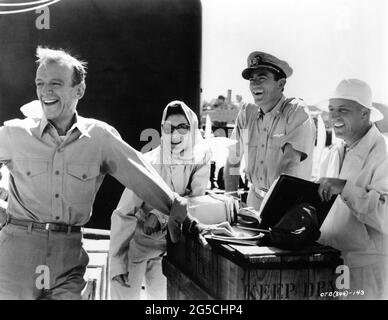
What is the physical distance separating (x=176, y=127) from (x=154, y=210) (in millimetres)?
508

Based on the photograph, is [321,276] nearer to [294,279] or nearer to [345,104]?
[294,279]

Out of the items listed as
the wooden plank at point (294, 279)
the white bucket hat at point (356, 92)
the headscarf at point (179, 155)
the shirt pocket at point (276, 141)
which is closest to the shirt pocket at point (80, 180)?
the headscarf at point (179, 155)

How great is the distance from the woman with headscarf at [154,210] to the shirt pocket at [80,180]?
0.47 metres

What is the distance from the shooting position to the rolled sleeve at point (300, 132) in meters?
2.89

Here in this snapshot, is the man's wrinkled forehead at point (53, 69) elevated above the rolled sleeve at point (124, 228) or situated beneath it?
elevated above

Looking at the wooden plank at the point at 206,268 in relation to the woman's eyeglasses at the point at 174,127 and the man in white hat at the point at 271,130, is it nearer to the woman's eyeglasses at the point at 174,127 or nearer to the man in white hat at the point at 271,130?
the woman's eyeglasses at the point at 174,127

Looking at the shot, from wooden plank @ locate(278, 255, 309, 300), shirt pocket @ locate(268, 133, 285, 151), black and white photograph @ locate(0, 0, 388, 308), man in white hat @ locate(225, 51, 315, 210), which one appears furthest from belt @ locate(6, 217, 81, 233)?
shirt pocket @ locate(268, 133, 285, 151)

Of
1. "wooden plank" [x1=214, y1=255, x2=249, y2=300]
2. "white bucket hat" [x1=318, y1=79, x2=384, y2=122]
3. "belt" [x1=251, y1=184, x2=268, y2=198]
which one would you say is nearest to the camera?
"wooden plank" [x1=214, y1=255, x2=249, y2=300]

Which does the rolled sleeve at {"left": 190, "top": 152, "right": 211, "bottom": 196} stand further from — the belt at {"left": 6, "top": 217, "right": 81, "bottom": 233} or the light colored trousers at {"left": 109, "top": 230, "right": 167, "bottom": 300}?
the belt at {"left": 6, "top": 217, "right": 81, "bottom": 233}

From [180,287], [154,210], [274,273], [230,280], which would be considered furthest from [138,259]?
[274,273]

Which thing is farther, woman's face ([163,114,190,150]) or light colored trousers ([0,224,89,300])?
woman's face ([163,114,190,150])

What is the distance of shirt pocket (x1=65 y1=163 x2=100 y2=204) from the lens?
2.01 meters

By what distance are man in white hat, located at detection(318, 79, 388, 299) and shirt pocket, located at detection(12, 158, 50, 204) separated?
4.17 feet
